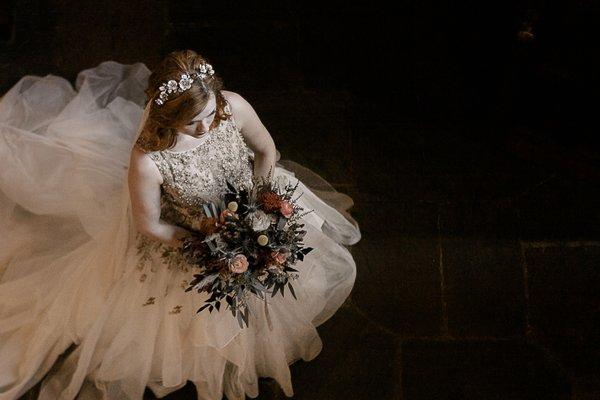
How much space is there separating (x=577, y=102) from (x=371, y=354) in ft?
5.09

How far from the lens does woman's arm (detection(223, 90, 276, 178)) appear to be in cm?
211

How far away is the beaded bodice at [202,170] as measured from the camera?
6.66ft

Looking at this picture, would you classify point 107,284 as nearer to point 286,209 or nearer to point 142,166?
point 142,166

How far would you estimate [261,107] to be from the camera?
3.21 metres

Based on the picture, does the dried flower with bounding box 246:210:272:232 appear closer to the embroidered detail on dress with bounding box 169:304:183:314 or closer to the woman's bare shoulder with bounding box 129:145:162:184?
the woman's bare shoulder with bounding box 129:145:162:184

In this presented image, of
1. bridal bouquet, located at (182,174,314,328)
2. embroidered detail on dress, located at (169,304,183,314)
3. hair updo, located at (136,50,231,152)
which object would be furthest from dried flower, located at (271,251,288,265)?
embroidered detail on dress, located at (169,304,183,314)

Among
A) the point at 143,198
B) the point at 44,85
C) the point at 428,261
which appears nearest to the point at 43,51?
the point at 44,85

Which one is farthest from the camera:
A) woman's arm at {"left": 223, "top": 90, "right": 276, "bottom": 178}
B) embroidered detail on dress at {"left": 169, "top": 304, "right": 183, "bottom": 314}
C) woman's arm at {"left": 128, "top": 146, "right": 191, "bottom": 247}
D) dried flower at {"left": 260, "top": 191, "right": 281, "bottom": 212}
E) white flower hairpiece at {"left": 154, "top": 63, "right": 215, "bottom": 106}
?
embroidered detail on dress at {"left": 169, "top": 304, "right": 183, "bottom": 314}

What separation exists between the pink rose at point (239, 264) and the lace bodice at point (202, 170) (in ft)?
1.21

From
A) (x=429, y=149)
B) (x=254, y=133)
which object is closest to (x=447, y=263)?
(x=429, y=149)

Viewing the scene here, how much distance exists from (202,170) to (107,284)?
0.78m

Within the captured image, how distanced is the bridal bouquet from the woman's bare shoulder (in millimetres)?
217

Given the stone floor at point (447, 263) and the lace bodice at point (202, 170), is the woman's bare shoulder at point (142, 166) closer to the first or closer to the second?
the lace bodice at point (202, 170)

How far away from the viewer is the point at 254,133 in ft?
7.34
